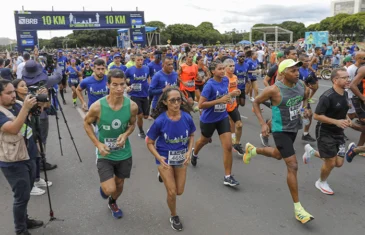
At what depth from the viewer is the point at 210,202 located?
428 centimetres

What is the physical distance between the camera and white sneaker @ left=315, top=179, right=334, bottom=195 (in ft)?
14.5

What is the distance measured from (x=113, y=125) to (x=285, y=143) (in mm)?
2078

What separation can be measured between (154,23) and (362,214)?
4431 inches

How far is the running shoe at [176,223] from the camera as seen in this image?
359 cm

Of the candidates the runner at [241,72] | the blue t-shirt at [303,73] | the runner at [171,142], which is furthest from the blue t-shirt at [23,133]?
the runner at [241,72]

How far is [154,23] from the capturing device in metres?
110

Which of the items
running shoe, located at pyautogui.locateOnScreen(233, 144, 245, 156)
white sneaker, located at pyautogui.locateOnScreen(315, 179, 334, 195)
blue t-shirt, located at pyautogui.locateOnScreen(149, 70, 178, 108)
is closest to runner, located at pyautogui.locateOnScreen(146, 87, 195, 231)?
white sneaker, located at pyautogui.locateOnScreen(315, 179, 334, 195)

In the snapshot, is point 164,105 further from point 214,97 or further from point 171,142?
point 214,97

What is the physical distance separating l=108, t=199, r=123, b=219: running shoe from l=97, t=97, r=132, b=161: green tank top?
72 centimetres

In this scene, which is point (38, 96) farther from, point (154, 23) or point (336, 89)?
point (154, 23)

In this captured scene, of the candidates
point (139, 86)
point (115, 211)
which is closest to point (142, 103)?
point (139, 86)

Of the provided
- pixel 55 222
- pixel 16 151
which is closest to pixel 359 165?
pixel 55 222

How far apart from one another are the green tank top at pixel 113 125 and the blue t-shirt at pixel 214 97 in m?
1.58

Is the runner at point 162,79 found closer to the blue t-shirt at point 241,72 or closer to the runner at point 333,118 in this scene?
the blue t-shirt at point 241,72
